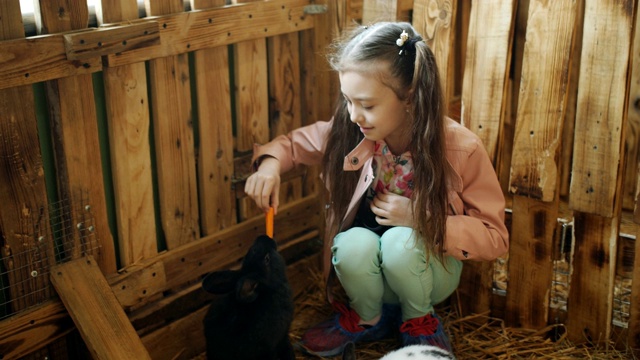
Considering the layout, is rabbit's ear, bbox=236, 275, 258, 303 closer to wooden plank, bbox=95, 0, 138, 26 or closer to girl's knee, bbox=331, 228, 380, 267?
girl's knee, bbox=331, 228, 380, 267

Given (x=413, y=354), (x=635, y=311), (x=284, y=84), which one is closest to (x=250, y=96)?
(x=284, y=84)

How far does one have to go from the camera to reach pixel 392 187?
9.86ft

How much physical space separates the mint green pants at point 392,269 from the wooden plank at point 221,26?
3.05 ft

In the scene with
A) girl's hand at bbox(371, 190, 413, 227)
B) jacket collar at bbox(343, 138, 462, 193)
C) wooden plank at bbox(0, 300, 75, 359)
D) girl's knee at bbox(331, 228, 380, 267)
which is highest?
jacket collar at bbox(343, 138, 462, 193)

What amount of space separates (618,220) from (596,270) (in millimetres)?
235

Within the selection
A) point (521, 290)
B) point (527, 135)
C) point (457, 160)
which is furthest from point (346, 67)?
point (521, 290)

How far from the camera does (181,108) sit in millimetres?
2938

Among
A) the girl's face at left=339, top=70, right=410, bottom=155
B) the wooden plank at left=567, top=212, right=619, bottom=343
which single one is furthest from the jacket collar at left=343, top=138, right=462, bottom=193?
the wooden plank at left=567, top=212, right=619, bottom=343

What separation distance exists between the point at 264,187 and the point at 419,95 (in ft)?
2.30

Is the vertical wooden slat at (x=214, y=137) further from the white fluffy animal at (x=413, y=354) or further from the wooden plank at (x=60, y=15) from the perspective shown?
the white fluffy animal at (x=413, y=354)

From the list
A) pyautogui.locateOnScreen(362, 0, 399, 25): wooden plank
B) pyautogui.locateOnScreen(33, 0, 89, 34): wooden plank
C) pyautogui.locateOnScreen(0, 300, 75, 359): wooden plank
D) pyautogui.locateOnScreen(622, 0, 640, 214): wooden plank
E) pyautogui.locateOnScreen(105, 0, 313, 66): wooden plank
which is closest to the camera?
pyautogui.locateOnScreen(33, 0, 89, 34): wooden plank

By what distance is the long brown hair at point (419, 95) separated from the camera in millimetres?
2666

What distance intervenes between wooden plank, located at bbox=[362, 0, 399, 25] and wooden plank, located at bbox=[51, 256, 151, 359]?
63.5 inches

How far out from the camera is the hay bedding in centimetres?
315
